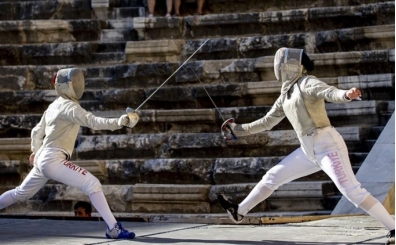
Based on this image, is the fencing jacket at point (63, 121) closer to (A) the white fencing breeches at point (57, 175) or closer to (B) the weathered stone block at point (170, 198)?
(A) the white fencing breeches at point (57, 175)

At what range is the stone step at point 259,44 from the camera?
448 inches

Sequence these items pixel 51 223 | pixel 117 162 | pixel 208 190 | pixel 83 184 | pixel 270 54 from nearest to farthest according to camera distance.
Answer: pixel 83 184, pixel 51 223, pixel 208 190, pixel 117 162, pixel 270 54

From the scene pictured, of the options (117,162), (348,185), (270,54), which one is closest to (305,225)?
(348,185)

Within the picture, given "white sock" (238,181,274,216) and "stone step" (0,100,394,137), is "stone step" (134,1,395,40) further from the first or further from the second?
"white sock" (238,181,274,216)

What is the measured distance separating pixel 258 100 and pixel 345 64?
1123mm

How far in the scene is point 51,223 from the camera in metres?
8.48

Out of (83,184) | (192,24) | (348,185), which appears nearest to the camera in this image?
(348,185)

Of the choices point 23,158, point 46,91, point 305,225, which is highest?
point 46,91

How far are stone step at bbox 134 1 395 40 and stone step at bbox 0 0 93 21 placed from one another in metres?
1.21

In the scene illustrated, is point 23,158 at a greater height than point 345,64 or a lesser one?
lesser

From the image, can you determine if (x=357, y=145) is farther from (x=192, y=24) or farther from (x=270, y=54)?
(x=192, y=24)

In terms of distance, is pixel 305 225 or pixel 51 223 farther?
pixel 51 223

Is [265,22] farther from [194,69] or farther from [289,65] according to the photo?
[289,65]

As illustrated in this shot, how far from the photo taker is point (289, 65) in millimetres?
6941
